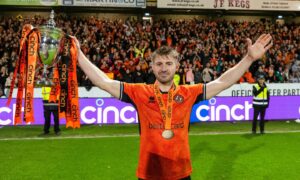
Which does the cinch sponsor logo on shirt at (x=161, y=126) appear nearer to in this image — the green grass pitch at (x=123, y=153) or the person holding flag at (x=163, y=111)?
the person holding flag at (x=163, y=111)

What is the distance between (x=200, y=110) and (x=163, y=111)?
37.1 feet

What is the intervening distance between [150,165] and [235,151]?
660 cm

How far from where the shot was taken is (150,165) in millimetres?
3988

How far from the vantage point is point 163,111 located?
12.9 feet

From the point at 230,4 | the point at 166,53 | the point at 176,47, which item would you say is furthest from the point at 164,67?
the point at 230,4

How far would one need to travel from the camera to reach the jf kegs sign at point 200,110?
1420cm

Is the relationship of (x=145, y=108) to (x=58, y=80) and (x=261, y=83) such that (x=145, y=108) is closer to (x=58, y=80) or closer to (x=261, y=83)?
(x=58, y=80)

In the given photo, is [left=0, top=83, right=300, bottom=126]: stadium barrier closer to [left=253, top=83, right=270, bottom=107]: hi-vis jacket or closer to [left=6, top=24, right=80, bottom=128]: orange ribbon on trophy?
[left=253, top=83, right=270, bottom=107]: hi-vis jacket

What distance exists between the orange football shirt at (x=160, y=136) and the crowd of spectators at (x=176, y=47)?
11.4 metres

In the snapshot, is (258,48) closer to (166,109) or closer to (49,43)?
(166,109)

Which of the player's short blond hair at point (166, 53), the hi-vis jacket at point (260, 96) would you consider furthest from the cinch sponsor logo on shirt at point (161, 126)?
the hi-vis jacket at point (260, 96)

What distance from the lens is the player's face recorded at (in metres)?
3.87

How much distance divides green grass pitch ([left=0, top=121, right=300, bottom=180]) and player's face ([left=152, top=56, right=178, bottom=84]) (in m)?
4.30

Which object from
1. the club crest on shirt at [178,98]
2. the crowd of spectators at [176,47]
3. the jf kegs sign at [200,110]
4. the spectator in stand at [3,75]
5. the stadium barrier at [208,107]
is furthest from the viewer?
the crowd of spectators at [176,47]
